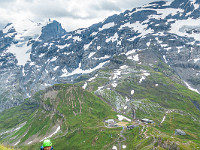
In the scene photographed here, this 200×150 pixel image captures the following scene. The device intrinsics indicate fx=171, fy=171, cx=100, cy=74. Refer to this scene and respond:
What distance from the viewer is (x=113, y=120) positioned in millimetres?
197375

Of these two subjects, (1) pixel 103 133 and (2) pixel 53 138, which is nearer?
(1) pixel 103 133

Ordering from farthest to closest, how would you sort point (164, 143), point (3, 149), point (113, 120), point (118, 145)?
point (113, 120) → point (118, 145) → point (164, 143) → point (3, 149)

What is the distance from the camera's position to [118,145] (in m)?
148

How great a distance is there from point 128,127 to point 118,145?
84.1ft

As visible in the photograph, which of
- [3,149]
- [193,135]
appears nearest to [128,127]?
[193,135]

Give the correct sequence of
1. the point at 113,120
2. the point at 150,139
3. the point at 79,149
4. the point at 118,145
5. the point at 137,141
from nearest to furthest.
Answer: the point at 150,139, the point at 137,141, the point at 118,145, the point at 79,149, the point at 113,120

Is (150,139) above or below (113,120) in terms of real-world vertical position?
above

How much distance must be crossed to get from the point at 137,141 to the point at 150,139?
1336 centimetres

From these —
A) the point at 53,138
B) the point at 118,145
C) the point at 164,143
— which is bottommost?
the point at 53,138

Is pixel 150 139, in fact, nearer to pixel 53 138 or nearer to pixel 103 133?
pixel 103 133

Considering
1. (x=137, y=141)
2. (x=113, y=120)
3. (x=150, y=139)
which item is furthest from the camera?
(x=113, y=120)

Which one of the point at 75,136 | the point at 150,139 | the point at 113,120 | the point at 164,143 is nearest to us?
the point at 164,143

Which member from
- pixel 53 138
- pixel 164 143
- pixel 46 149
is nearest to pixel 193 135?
pixel 164 143

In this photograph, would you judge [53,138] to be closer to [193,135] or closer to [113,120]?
[113,120]
